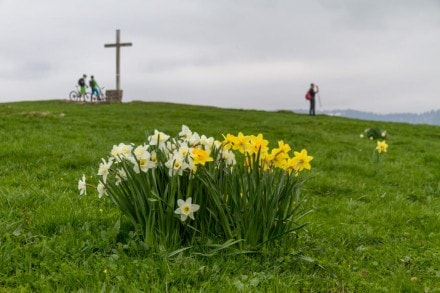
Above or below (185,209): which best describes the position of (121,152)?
above

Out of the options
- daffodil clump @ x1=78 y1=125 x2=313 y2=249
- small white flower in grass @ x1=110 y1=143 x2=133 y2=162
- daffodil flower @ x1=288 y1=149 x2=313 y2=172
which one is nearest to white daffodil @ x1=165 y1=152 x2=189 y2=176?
daffodil clump @ x1=78 y1=125 x2=313 y2=249

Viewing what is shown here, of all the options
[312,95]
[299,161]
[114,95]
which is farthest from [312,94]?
[299,161]

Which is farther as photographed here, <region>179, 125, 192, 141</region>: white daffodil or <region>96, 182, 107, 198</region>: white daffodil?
<region>179, 125, 192, 141</region>: white daffodil

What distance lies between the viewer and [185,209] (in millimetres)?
3586

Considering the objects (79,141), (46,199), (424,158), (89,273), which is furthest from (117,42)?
(89,273)

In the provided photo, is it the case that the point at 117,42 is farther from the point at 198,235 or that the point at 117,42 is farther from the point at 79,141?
the point at 198,235

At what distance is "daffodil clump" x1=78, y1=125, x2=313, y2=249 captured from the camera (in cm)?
365

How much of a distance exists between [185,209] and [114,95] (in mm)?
31015

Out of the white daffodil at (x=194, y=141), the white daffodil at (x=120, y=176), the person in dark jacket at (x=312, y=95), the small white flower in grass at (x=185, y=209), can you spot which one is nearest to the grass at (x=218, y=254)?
the small white flower in grass at (x=185, y=209)

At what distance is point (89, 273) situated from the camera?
10.6 ft

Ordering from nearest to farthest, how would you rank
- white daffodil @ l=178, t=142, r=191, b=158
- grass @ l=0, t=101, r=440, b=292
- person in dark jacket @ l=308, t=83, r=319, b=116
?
grass @ l=0, t=101, r=440, b=292 → white daffodil @ l=178, t=142, r=191, b=158 → person in dark jacket @ l=308, t=83, r=319, b=116

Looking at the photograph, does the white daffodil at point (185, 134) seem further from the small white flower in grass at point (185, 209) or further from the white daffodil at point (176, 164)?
the small white flower in grass at point (185, 209)

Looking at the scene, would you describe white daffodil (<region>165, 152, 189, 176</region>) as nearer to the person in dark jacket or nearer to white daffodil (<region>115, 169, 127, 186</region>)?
white daffodil (<region>115, 169, 127, 186</region>)

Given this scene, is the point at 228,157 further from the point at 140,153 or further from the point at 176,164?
the point at 140,153
